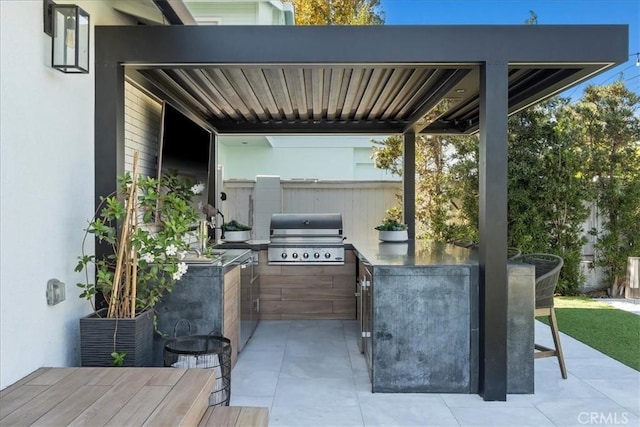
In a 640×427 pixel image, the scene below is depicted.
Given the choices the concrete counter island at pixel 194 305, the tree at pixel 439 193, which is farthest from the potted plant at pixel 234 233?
the tree at pixel 439 193

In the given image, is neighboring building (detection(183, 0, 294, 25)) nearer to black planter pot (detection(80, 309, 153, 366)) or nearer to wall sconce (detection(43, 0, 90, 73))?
wall sconce (detection(43, 0, 90, 73))

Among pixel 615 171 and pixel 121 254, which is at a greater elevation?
pixel 615 171

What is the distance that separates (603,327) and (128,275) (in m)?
4.76

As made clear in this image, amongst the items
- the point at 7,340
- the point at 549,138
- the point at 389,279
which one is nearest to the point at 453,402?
the point at 389,279

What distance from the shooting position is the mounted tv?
3.83 metres

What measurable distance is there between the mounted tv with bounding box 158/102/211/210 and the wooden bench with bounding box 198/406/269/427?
2145 millimetres

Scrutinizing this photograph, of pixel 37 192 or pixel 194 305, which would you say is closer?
pixel 37 192

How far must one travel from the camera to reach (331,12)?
375 inches

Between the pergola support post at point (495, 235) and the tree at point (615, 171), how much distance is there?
15.3 feet

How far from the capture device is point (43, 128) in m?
2.37

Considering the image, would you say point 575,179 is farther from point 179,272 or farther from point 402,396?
point 179,272

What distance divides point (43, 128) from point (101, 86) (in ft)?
2.28

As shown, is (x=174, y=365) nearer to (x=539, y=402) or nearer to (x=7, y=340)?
(x=7, y=340)

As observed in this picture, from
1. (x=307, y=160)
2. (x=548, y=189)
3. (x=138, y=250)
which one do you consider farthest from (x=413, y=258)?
(x=307, y=160)
